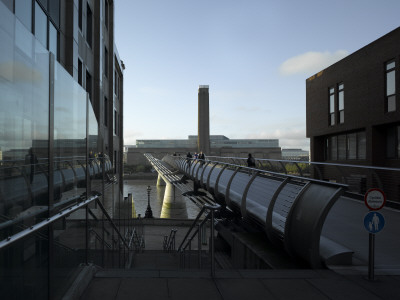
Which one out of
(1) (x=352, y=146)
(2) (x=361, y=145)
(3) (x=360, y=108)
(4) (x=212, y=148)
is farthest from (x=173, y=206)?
(4) (x=212, y=148)

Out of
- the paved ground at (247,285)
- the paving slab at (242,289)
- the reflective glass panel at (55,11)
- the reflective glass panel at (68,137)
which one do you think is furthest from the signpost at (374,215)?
the reflective glass panel at (55,11)

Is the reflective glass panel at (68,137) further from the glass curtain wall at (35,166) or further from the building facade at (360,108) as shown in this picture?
the building facade at (360,108)

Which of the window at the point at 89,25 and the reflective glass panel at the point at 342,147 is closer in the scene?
the window at the point at 89,25

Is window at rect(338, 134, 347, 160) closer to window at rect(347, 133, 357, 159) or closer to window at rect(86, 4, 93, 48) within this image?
window at rect(347, 133, 357, 159)

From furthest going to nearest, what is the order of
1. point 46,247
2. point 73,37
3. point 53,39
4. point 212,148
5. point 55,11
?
point 212,148 < point 73,37 < point 55,11 < point 53,39 < point 46,247

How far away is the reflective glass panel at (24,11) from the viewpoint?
31.6ft

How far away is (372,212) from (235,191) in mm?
5681

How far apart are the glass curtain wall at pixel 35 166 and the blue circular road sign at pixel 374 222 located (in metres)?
3.73

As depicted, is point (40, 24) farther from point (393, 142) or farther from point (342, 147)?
point (342, 147)

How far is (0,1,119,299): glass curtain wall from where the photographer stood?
2.38 m

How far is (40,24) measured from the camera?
459 inches

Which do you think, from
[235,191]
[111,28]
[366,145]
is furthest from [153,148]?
[235,191]

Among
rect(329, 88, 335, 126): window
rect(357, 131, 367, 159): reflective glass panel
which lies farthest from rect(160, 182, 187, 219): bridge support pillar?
rect(357, 131, 367, 159): reflective glass panel

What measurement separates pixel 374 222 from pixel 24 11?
10.6 meters
